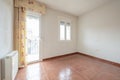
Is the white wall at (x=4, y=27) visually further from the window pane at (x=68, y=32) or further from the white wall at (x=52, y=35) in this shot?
the window pane at (x=68, y=32)

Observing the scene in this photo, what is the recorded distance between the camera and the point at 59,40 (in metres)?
4.44

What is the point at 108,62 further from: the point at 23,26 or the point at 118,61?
the point at 23,26

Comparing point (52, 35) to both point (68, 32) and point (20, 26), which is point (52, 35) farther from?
point (20, 26)

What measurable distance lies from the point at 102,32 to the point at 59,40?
2.09 meters

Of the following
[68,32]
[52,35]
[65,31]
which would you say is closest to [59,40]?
[52,35]

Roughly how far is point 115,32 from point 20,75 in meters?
3.79

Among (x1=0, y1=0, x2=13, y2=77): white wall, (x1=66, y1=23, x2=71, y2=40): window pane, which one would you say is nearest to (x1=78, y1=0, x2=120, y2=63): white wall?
(x1=66, y1=23, x2=71, y2=40): window pane

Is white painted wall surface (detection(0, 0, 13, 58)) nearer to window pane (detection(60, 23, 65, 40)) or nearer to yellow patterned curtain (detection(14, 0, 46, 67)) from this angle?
yellow patterned curtain (detection(14, 0, 46, 67))

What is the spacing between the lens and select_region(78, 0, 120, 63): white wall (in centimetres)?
345

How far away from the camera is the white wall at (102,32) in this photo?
345cm

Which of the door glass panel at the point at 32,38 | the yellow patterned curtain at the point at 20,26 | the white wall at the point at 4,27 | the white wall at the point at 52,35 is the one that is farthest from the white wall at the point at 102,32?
the white wall at the point at 4,27

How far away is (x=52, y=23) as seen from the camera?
410cm

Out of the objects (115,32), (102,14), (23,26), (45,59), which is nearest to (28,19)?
(23,26)

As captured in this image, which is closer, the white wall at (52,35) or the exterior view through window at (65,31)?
the white wall at (52,35)
